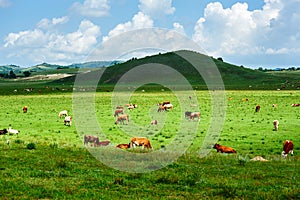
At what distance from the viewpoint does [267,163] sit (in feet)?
52.0

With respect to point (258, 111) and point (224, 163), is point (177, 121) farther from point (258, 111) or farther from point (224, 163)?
point (224, 163)

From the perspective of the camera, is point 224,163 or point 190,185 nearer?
point 190,185

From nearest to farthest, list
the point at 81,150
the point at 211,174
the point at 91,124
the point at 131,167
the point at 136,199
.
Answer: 1. the point at 136,199
2. the point at 211,174
3. the point at 131,167
4. the point at 81,150
5. the point at 91,124

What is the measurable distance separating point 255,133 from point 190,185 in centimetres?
1884

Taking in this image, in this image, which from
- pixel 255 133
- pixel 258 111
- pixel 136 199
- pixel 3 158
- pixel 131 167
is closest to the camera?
pixel 136 199

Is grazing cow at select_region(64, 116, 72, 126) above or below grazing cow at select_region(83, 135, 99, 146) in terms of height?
above

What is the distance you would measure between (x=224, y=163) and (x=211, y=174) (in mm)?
2576

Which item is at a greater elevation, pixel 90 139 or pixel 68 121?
pixel 68 121

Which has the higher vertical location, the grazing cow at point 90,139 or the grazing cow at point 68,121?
the grazing cow at point 68,121

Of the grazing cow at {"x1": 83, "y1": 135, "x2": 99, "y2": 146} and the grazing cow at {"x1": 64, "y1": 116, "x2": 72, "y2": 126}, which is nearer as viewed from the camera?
the grazing cow at {"x1": 83, "y1": 135, "x2": 99, "y2": 146}

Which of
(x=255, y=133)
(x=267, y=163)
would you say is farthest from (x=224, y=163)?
(x=255, y=133)

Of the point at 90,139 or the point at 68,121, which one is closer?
the point at 90,139

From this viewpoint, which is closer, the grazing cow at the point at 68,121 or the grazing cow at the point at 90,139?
the grazing cow at the point at 90,139

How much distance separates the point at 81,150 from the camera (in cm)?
1848
